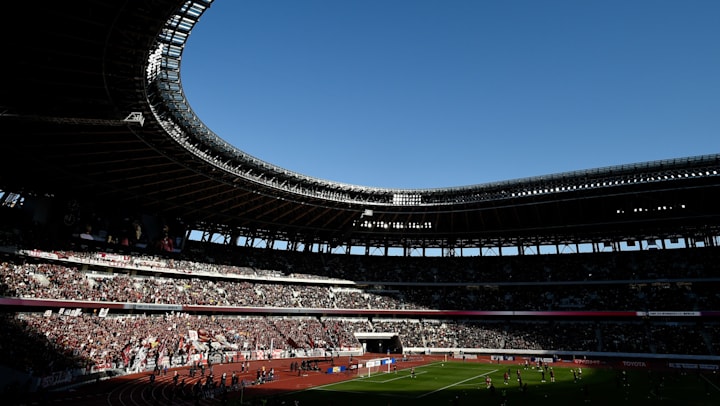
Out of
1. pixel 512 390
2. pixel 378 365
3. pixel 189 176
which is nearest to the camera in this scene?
pixel 512 390

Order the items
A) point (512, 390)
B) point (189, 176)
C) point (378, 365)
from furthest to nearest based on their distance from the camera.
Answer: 1. point (378, 365)
2. point (189, 176)
3. point (512, 390)

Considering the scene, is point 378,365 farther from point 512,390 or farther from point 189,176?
point 189,176

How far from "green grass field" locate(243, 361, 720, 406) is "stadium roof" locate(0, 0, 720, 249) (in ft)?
65.7

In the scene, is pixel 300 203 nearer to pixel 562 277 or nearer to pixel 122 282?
pixel 122 282

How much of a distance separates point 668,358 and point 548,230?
21328mm

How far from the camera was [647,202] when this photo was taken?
54.0m

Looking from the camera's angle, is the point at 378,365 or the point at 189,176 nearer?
the point at 189,176

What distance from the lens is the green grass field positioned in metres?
30.8

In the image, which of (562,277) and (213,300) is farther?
(562,277)

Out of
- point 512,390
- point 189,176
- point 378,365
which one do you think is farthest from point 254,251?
point 512,390

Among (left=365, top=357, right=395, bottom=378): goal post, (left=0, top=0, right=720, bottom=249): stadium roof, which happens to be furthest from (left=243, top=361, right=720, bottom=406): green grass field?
(left=0, top=0, right=720, bottom=249): stadium roof

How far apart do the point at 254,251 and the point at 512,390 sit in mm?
45534

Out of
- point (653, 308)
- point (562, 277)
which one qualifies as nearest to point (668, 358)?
point (653, 308)

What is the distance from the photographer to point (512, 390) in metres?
34.7
